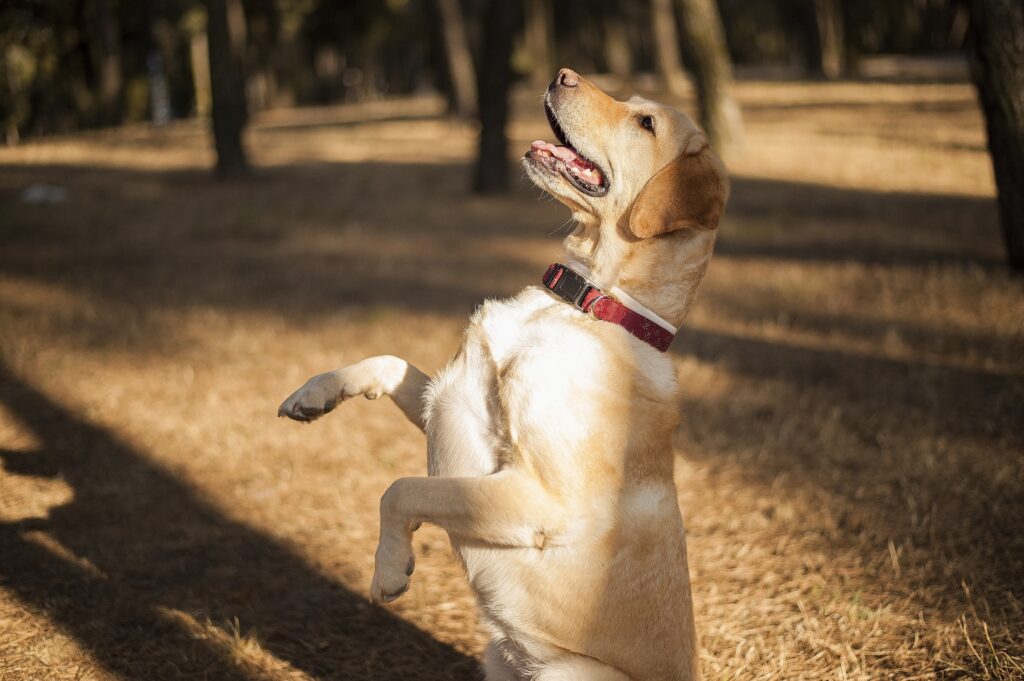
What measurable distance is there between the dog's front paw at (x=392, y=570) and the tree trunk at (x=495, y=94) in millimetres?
9480

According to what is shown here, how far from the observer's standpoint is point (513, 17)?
1113 cm

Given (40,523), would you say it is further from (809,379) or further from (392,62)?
(392,62)

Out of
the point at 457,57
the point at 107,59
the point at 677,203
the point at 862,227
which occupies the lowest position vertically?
the point at 862,227

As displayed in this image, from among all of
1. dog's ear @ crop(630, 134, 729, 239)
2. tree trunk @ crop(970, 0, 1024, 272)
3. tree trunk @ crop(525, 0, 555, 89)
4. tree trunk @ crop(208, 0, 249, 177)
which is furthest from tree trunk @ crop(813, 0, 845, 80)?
dog's ear @ crop(630, 134, 729, 239)

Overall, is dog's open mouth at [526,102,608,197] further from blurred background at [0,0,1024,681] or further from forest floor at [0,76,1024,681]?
forest floor at [0,76,1024,681]

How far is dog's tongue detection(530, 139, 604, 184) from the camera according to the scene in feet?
10.3

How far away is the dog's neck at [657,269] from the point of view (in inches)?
116

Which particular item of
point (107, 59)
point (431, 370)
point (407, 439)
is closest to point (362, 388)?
point (407, 439)

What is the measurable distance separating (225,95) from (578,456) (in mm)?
11522

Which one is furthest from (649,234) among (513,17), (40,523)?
(513,17)

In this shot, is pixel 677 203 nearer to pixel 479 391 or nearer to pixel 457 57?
pixel 479 391

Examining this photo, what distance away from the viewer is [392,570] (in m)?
2.76

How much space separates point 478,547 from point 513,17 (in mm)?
9667

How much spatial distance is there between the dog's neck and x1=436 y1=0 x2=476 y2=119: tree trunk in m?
15.8
